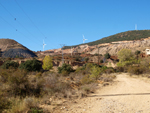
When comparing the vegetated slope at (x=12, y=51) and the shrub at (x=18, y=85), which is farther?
the vegetated slope at (x=12, y=51)

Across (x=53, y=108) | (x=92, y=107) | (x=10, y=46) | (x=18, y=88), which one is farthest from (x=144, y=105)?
(x=10, y=46)

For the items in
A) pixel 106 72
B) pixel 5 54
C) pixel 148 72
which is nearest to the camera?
pixel 148 72

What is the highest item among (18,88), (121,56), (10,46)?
(10,46)

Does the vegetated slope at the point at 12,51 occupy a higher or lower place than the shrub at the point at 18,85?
higher

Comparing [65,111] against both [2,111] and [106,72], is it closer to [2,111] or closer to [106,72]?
[2,111]

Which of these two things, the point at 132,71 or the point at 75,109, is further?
the point at 132,71

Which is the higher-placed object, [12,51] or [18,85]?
[12,51]

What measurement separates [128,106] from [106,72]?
27.2m

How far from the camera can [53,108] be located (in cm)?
848

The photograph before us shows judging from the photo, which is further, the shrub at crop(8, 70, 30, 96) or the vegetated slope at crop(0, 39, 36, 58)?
the vegetated slope at crop(0, 39, 36, 58)

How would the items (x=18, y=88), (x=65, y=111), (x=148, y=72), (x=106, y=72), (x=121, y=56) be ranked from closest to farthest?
(x=65, y=111) → (x=18, y=88) → (x=148, y=72) → (x=106, y=72) → (x=121, y=56)

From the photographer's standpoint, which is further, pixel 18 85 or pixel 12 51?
pixel 12 51

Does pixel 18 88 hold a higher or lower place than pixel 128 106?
higher

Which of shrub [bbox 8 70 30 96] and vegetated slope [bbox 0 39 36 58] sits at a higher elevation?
vegetated slope [bbox 0 39 36 58]
